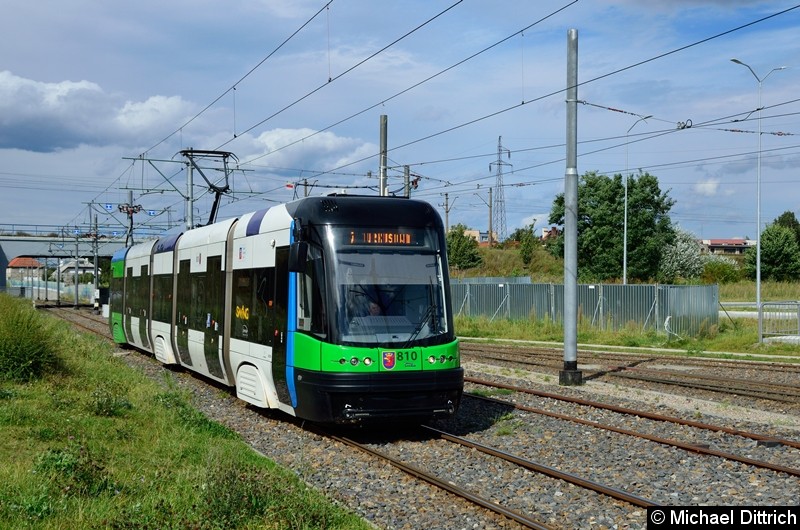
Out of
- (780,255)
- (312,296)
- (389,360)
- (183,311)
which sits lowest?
(389,360)

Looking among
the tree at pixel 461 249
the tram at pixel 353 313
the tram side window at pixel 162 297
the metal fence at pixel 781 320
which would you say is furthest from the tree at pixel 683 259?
the tram at pixel 353 313

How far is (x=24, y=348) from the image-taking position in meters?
15.4

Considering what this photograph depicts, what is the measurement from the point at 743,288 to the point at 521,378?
46695mm

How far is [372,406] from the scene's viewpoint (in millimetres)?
10891

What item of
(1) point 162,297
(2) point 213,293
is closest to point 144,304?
(1) point 162,297

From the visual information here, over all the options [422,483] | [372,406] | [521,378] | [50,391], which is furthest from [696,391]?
[50,391]

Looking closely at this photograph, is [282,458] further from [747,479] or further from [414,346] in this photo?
[747,479]

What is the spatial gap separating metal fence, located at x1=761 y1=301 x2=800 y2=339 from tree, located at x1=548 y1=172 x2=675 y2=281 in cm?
2634

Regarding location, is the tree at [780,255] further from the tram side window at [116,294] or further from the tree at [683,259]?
the tram side window at [116,294]

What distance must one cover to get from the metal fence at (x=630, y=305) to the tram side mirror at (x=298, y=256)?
23.3 m

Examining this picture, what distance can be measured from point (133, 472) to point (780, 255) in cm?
6792

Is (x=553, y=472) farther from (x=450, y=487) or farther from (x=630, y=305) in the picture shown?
(x=630, y=305)

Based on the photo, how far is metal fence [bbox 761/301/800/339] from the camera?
2793 cm

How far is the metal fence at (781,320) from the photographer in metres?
27.9
